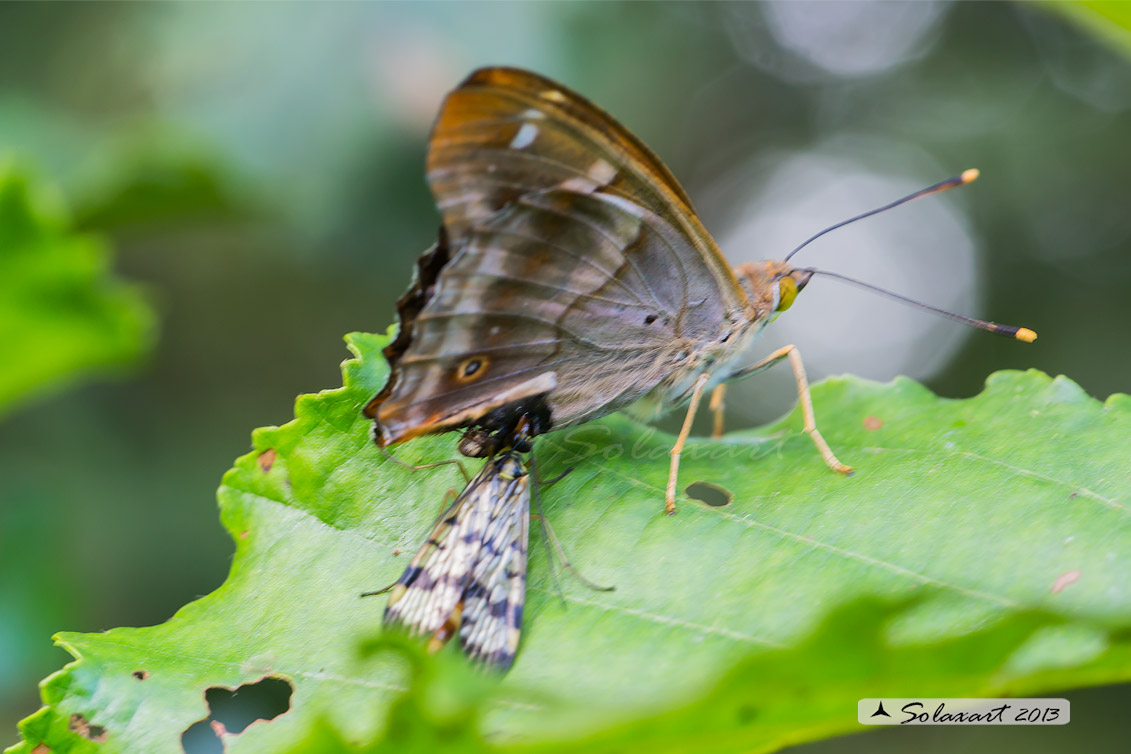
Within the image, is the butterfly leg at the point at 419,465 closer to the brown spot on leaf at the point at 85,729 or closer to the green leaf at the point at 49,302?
the brown spot on leaf at the point at 85,729

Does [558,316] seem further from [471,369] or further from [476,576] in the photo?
[476,576]

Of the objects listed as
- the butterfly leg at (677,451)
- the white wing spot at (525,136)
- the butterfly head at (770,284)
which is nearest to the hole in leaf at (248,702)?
the butterfly leg at (677,451)

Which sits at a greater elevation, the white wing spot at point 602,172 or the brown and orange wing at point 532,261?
the white wing spot at point 602,172

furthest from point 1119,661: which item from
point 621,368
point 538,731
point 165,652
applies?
point 165,652

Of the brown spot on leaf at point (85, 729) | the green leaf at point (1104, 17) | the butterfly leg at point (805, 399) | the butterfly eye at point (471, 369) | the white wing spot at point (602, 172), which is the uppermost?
the green leaf at point (1104, 17)

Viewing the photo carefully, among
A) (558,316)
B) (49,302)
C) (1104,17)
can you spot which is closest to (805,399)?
(558,316)
